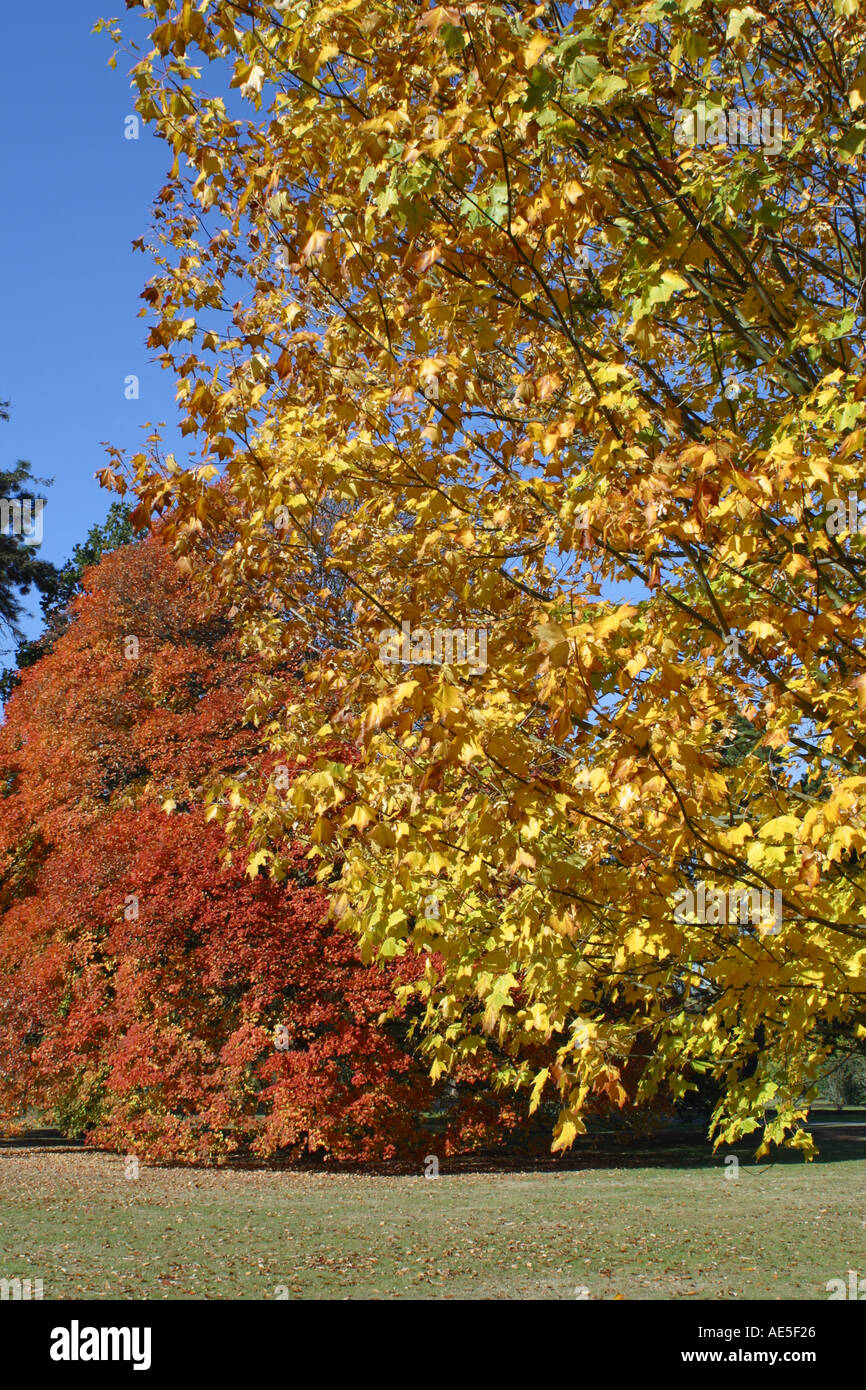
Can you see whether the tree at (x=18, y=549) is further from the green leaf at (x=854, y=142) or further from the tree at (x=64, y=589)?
the green leaf at (x=854, y=142)

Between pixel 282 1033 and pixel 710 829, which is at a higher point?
pixel 710 829

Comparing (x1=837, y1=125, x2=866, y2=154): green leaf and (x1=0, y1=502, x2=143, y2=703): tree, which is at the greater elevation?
(x1=0, y1=502, x2=143, y2=703): tree

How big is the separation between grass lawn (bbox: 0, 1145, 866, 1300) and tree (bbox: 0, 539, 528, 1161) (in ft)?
2.90

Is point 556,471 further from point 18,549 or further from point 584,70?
point 18,549

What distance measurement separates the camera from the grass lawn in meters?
7.87

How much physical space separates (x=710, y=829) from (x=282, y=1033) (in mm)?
11602

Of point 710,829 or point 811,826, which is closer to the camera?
point 811,826

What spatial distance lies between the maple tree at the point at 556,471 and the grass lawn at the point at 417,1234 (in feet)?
14.2

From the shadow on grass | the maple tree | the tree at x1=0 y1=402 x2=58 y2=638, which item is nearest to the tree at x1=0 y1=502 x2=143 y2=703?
the tree at x1=0 y1=402 x2=58 y2=638

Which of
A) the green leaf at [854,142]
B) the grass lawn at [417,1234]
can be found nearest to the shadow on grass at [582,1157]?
the grass lawn at [417,1234]

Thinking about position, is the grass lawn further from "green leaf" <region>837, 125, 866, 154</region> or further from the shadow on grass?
"green leaf" <region>837, 125, 866, 154</region>
